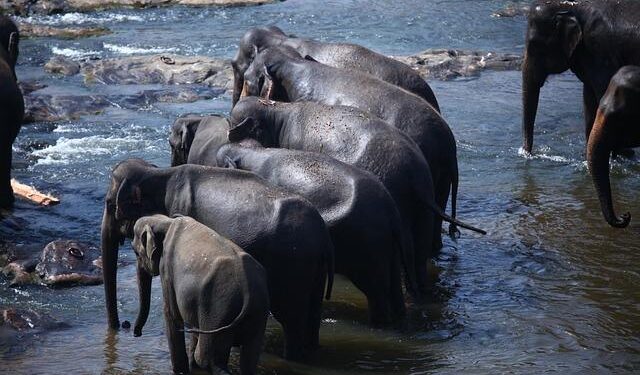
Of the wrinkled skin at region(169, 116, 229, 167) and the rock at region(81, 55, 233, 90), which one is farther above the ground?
the wrinkled skin at region(169, 116, 229, 167)

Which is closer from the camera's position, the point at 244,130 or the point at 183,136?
the point at 244,130

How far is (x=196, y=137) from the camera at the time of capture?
9516mm

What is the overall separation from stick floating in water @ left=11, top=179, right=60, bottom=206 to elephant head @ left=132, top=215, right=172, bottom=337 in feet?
12.8

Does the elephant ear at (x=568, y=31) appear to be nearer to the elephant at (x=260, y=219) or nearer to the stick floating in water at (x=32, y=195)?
the stick floating in water at (x=32, y=195)

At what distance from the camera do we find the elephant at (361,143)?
27.8 feet

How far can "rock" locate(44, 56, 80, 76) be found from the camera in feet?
58.5

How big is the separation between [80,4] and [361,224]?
1826 cm

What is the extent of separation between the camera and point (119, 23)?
2330 cm

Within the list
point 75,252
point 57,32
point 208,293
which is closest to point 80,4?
point 57,32

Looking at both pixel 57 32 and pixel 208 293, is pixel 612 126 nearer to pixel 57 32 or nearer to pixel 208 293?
pixel 208 293

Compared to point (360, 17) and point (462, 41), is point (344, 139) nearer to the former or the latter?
point (462, 41)

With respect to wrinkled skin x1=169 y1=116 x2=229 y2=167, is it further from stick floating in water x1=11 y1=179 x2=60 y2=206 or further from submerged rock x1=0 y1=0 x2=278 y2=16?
submerged rock x1=0 y1=0 x2=278 y2=16

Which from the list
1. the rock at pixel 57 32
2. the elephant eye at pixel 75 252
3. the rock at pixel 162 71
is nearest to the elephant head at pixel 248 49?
the elephant eye at pixel 75 252

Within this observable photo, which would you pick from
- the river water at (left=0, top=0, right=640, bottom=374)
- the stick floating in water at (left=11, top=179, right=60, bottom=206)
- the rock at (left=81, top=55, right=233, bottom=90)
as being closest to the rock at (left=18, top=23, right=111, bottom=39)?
the river water at (left=0, top=0, right=640, bottom=374)
